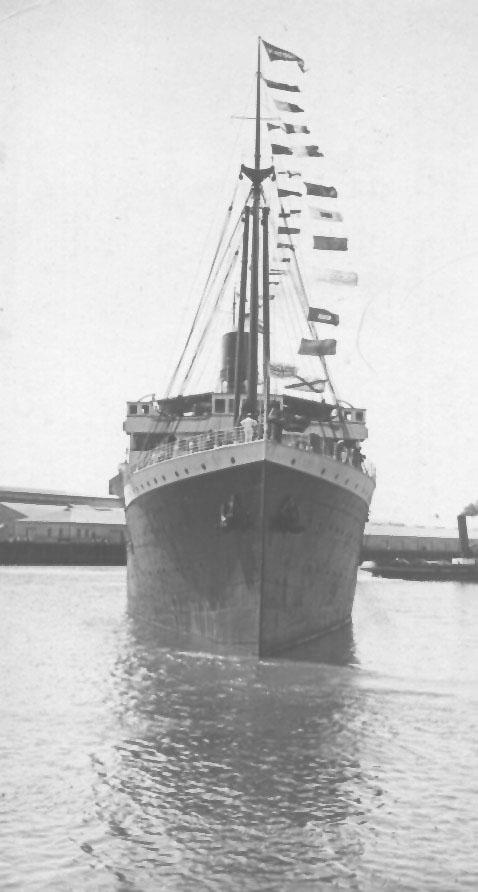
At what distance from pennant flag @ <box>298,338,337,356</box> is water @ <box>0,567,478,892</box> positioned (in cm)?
1028

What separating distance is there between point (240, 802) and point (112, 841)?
64.0 inches

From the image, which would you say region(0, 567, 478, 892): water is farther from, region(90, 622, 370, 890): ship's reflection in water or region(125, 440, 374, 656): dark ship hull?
region(125, 440, 374, 656): dark ship hull

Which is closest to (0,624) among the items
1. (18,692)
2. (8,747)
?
(18,692)

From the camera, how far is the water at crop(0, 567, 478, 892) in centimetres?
720

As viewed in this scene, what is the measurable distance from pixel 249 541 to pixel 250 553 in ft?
0.89

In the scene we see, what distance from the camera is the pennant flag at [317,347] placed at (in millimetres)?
26328

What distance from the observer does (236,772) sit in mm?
9938

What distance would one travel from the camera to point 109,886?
677cm

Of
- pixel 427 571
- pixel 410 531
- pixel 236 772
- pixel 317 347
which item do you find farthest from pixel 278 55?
pixel 410 531

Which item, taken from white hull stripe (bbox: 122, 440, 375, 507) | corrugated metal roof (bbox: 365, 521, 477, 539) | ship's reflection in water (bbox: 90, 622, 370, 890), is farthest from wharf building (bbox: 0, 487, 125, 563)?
ship's reflection in water (bbox: 90, 622, 370, 890)

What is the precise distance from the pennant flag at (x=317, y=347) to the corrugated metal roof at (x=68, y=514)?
56.6m

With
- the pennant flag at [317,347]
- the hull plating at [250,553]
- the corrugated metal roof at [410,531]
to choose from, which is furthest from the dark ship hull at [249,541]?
the corrugated metal roof at [410,531]

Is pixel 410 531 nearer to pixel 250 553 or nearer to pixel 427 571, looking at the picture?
pixel 427 571

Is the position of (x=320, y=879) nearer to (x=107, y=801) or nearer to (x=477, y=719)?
(x=107, y=801)
